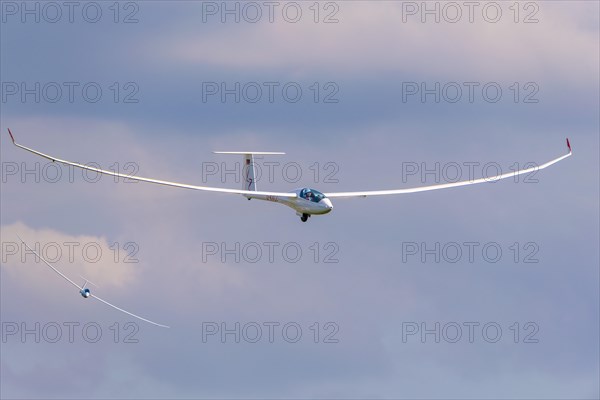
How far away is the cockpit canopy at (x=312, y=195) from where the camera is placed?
324 feet

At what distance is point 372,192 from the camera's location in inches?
4409

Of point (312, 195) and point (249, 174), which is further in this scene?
point (249, 174)

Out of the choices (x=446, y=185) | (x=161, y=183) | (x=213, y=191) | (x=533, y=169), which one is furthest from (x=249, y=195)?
(x=533, y=169)

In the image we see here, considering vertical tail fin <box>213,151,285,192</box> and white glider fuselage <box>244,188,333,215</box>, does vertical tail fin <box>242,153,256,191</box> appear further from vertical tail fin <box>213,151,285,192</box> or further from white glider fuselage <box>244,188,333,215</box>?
white glider fuselage <box>244,188,333,215</box>

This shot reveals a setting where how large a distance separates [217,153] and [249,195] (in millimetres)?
9982

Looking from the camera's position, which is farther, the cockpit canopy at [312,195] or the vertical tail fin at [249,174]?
the vertical tail fin at [249,174]

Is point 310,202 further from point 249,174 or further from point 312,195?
point 249,174

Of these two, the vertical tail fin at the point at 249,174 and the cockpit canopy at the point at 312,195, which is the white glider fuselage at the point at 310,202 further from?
the vertical tail fin at the point at 249,174

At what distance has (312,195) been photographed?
99000 millimetres

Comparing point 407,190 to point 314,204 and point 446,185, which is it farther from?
point 314,204

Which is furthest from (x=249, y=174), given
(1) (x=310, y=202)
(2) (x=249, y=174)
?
(1) (x=310, y=202)

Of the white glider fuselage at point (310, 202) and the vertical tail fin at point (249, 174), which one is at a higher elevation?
the vertical tail fin at point (249, 174)

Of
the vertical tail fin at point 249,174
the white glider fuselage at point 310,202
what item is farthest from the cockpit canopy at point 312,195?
the vertical tail fin at point 249,174

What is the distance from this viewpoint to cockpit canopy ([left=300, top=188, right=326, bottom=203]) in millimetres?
98750
